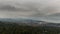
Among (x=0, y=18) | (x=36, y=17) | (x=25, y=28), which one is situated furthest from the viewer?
(x=25, y=28)

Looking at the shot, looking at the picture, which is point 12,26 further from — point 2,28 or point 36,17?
point 36,17

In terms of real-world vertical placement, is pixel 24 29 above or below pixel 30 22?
below

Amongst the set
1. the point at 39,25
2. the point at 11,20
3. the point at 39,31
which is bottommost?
the point at 39,31

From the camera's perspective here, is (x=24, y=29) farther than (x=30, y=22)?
Yes

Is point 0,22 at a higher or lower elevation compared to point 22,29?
higher

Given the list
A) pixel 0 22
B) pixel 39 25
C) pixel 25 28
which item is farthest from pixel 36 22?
pixel 0 22

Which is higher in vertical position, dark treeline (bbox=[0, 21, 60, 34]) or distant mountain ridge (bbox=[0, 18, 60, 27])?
distant mountain ridge (bbox=[0, 18, 60, 27])

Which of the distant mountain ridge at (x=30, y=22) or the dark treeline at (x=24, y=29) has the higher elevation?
the distant mountain ridge at (x=30, y=22)

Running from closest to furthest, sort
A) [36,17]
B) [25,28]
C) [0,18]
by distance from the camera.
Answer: [36,17] → [0,18] → [25,28]
